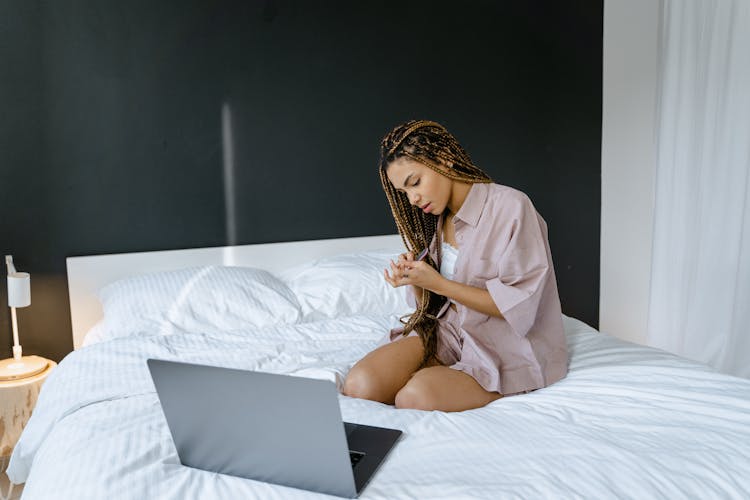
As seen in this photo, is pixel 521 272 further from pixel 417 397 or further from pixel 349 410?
pixel 349 410

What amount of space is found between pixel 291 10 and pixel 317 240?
1.05m

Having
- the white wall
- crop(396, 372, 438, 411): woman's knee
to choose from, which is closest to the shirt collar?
crop(396, 372, 438, 411): woman's knee

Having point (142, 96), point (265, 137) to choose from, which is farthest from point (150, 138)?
point (265, 137)

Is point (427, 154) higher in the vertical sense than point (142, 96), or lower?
lower

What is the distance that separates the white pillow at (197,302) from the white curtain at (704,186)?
1965 millimetres

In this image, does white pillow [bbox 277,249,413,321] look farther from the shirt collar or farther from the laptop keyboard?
the laptop keyboard

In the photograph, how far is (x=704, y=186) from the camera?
9.61ft

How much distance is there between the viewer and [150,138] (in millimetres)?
2643

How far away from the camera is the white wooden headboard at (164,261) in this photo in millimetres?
2549

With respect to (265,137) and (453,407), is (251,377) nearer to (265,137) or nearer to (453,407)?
(453,407)

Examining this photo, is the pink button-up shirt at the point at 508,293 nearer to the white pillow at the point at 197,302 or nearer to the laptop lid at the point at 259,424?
the laptop lid at the point at 259,424

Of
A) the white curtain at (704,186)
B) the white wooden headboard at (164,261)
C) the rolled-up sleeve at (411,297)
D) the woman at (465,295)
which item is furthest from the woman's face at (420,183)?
the white curtain at (704,186)

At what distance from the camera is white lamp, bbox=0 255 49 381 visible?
88.7 inches

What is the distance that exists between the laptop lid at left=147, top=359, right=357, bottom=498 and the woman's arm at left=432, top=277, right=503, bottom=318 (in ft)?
2.18
